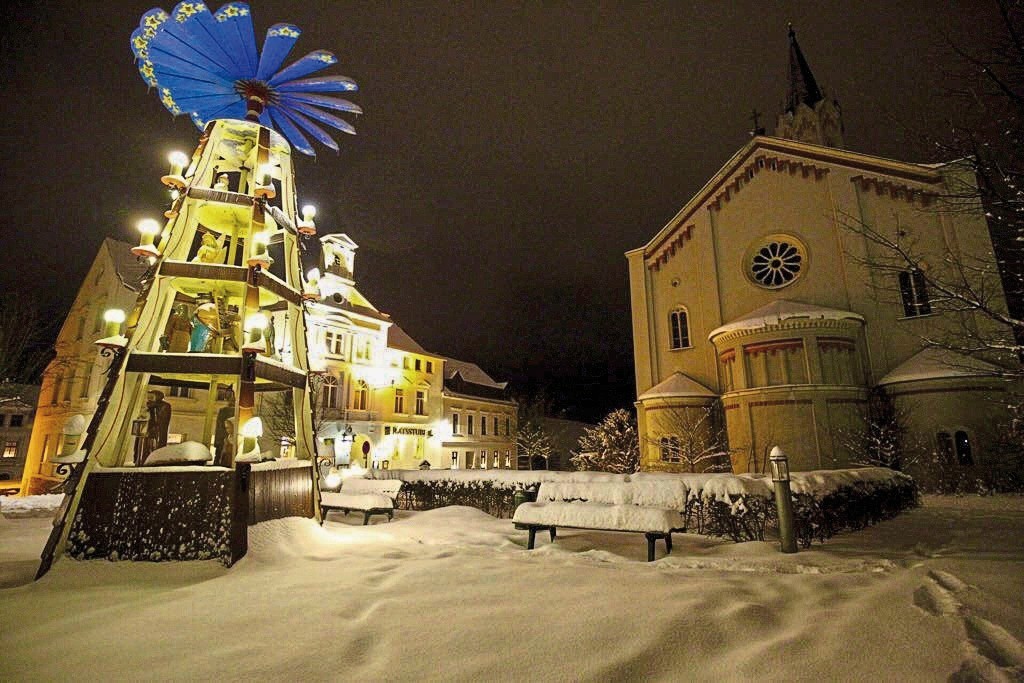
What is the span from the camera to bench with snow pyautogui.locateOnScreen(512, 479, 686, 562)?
7.25m

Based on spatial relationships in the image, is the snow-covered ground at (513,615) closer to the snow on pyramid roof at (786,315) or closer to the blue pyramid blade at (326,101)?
the blue pyramid blade at (326,101)

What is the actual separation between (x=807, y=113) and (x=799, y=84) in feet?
13.0

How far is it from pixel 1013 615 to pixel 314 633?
20.5 feet

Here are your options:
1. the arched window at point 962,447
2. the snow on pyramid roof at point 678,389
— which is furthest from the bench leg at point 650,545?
the arched window at point 962,447

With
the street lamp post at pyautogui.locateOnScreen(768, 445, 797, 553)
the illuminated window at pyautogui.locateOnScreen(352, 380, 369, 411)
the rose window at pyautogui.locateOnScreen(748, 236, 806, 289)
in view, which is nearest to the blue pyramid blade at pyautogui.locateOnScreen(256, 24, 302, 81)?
the street lamp post at pyautogui.locateOnScreen(768, 445, 797, 553)

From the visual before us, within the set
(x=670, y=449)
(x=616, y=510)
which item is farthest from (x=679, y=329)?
(x=616, y=510)

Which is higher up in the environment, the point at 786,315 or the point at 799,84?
the point at 799,84

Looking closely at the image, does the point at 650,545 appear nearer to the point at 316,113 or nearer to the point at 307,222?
the point at 307,222

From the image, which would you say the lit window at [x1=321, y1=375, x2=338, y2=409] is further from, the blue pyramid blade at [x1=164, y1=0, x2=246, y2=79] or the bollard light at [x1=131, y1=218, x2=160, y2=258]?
the blue pyramid blade at [x1=164, y1=0, x2=246, y2=79]

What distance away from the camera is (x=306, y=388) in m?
8.62

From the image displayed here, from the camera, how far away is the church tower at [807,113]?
37281 mm

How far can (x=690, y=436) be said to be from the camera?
21.0 metres

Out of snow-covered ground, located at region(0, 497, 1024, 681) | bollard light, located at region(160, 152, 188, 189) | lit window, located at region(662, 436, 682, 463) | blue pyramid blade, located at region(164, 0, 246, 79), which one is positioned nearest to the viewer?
snow-covered ground, located at region(0, 497, 1024, 681)

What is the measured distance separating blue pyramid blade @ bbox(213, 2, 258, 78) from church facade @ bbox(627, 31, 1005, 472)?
17583 millimetres
